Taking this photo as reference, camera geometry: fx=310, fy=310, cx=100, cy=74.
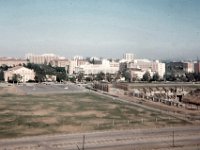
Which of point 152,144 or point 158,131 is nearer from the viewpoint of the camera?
point 152,144

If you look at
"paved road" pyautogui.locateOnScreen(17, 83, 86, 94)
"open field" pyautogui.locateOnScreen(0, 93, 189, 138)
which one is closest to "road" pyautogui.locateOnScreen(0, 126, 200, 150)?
"open field" pyautogui.locateOnScreen(0, 93, 189, 138)

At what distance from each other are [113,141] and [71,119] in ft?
43.3

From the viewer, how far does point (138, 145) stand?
83.1 feet

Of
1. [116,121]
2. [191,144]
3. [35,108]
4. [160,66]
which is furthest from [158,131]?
[160,66]

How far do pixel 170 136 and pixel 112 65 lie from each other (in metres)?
158

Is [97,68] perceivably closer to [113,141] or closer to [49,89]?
[49,89]

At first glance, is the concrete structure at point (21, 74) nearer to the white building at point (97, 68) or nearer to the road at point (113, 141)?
the white building at point (97, 68)

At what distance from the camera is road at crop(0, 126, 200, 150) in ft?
81.4

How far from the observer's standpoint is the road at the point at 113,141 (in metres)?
24.8

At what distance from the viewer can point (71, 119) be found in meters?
38.9

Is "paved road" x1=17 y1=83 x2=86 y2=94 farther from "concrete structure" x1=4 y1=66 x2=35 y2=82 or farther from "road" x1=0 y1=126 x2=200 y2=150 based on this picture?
"road" x1=0 y1=126 x2=200 y2=150

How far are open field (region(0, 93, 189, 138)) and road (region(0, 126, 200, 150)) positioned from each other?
119 inches

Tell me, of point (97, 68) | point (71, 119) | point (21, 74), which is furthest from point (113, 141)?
point (97, 68)

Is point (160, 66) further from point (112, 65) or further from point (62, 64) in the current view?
point (62, 64)
